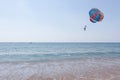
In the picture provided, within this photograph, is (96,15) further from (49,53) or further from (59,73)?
(49,53)

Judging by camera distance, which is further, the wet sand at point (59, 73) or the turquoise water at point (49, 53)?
the turquoise water at point (49, 53)

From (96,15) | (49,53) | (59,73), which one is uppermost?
(96,15)

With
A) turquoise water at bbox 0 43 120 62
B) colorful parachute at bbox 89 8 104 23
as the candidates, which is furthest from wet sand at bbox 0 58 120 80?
turquoise water at bbox 0 43 120 62

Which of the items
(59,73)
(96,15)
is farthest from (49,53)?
(59,73)

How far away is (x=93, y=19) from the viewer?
16.5 m

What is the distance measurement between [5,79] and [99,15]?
1050 cm

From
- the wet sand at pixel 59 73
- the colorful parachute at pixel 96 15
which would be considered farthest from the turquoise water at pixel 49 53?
the colorful parachute at pixel 96 15

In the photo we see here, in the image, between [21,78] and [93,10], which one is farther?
[93,10]

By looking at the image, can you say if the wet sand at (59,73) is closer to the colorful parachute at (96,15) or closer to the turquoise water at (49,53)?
the colorful parachute at (96,15)

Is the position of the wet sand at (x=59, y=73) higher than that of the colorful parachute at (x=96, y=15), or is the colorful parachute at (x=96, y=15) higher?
the colorful parachute at (x=96, y=15)

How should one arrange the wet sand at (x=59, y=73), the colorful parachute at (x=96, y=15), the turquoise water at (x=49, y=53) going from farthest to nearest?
1. the turquoise water at (x=49, y=53)
2. the colorful parachute at (x=96, y=15)
3. the wet sand at (x=59, y=73)

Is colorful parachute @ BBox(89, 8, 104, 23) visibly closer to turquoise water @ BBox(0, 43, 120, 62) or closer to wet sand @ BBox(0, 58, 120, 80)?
wet sand @ BBox(0, 58, 120, 80)

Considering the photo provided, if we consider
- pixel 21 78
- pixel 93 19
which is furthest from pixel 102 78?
pixel 93 19

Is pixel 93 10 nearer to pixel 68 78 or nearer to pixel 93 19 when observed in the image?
pixel 93 19
